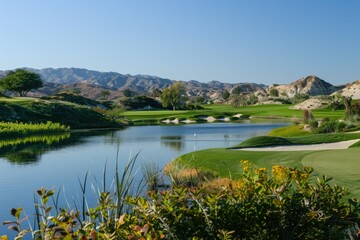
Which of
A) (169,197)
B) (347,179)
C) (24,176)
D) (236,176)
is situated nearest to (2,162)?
(24,176)

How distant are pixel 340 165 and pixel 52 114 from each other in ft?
155

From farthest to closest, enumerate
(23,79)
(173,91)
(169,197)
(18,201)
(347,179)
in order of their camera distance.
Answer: (173,91)
(23,79)
(18,201)
(347,179)
(169,197)

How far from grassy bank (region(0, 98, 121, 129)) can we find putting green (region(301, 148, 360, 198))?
40.2 metres

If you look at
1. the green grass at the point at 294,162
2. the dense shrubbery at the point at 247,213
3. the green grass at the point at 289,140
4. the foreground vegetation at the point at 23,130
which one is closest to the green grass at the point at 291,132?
the green grass at the point at 289,140

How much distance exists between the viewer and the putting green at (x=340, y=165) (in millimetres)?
11719

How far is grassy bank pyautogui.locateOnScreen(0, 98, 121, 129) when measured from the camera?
172 feet

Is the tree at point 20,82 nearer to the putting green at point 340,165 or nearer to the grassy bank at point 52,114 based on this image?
the grassy bank at point 52,114

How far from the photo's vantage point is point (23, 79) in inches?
3438

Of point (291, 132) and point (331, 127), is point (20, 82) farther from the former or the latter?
point (331, 127)

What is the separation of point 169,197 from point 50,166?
1821cm

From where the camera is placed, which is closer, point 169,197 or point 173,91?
point 169,197

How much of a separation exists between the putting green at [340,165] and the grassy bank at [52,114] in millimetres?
40209

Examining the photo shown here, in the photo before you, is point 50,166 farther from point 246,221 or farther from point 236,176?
point 246,221

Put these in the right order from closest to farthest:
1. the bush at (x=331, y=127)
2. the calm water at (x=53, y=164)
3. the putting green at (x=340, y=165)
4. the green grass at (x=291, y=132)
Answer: the putting green at (x=340, y=165)
the calm water at (x=53, y=164)
the bush at (x=331, y=127)
the green grass at (x=291, y=132)
